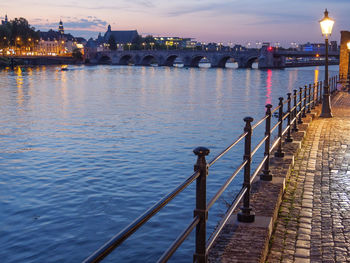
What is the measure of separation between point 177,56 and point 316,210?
133 metres

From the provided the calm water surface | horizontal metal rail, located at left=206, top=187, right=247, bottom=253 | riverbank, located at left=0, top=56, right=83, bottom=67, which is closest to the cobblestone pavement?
horizontal metal rail, located at left=206, top=187, right=247, bottom=253

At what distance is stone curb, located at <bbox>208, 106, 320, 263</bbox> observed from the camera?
4.33 meters

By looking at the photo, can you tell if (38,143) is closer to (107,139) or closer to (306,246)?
(107,139)

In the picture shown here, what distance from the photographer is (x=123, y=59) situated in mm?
152000

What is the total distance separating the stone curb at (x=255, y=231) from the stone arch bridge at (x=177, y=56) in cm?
11911

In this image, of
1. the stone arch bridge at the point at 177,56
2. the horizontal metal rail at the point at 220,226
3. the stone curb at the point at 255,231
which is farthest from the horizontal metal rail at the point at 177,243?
the stone arch bridge at the point at 177,56

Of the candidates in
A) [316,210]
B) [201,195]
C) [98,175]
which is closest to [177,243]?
[201,195]

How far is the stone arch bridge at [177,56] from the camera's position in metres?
124

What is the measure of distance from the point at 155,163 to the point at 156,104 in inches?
849

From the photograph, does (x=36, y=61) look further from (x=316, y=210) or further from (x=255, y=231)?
(x=255, y=231)

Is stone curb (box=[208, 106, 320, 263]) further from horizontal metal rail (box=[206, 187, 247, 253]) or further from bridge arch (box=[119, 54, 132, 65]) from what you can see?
bridge arch (box=[119, 54, 132, 65])

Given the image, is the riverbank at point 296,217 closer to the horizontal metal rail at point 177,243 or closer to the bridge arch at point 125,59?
the horizontal metal rail at point 177,243

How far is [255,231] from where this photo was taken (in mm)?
4938

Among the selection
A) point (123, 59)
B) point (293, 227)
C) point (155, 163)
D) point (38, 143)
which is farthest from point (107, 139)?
point (123, 59)
